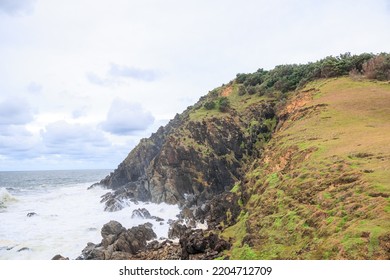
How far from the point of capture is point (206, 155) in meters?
44.8

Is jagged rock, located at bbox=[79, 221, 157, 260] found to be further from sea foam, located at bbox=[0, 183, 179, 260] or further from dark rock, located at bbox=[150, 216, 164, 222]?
dark rock, located at bbox=[150, 216, 164, 222]

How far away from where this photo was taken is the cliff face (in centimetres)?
4288

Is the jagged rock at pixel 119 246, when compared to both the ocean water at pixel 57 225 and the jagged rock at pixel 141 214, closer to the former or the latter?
the ocean water at pixel 57 225

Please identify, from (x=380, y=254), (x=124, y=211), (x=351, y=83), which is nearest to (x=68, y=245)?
(x=124, y=211)

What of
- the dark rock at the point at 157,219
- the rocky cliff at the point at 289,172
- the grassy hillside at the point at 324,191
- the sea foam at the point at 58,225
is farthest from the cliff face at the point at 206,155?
the grassy hillside at the point at 324,191

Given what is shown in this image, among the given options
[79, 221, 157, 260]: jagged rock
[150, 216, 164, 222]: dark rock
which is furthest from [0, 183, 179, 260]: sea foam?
[79, 221, 157, 260]: jagged rock

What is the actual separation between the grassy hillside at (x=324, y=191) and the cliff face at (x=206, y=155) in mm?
16844

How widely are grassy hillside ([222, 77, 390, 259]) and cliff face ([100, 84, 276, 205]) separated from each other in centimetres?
1684

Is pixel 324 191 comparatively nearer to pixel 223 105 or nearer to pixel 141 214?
pixel 141 214

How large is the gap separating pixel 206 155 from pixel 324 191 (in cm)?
2993

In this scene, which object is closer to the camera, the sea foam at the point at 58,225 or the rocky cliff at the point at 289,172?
the rocky cliff at the point at 289,172

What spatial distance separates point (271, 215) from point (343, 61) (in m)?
27.6

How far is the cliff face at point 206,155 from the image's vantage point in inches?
1688

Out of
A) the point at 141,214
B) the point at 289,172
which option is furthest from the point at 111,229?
the point at 289,172
